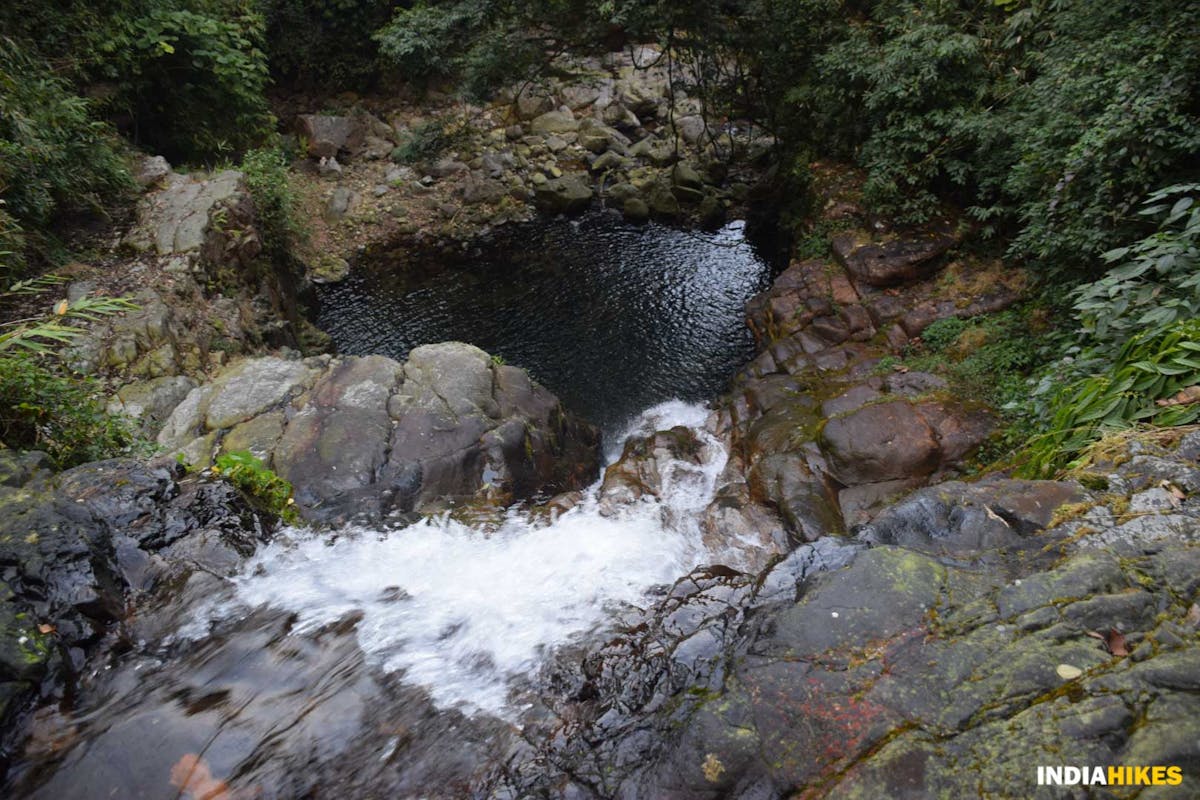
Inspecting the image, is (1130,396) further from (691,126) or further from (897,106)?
(691,126)

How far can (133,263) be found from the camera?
10109 mm

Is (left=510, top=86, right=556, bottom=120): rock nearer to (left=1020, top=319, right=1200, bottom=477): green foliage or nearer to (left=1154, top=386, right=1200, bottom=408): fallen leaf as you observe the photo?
(left=1020, top=319, right=1200, bottom=477): green foliage

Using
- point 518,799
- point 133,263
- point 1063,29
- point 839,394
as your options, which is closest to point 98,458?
point 518,799

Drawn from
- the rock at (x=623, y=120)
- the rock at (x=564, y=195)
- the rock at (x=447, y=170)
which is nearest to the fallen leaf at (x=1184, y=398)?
the rock at (x=564, y=195)

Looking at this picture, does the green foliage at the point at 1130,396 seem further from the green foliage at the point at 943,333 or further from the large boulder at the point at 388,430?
the large boulder at the point at 388,430

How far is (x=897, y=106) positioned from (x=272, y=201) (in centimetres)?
1246

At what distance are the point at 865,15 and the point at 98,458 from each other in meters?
13.6

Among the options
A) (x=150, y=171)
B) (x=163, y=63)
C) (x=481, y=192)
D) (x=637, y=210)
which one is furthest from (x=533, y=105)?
(x=150, y=171)

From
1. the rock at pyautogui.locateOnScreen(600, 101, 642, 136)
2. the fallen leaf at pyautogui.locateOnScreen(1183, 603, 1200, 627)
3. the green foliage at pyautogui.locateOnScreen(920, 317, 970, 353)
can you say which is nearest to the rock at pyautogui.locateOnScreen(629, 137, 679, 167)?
the rock at pyautogui.locateOnScreen(600, 101, 642, 136)

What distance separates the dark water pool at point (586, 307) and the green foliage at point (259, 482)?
217 inches

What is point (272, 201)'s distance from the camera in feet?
44.0

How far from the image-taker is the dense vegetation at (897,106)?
5582 millimetres

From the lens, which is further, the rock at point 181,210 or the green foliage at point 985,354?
the rock at point 181,210

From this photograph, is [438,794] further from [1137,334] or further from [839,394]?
[839,394]
